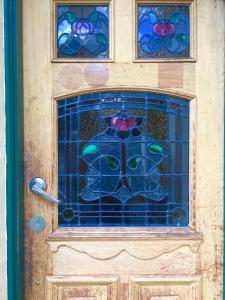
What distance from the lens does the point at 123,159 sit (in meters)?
2.26

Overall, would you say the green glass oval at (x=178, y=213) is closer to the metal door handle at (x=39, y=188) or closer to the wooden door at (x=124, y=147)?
the wooden door at (x=124, y=147)

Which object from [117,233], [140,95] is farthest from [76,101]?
[117,233]

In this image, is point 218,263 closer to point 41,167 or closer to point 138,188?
point 138,188

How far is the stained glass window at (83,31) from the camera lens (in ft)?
7.34

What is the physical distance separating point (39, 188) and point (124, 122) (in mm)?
550

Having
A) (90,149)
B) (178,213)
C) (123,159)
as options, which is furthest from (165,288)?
(90,149)

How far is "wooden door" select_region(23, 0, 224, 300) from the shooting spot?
2.23 meters

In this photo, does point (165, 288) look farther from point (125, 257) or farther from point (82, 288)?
point (82, 288)

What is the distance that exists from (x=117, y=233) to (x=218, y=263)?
1.79ft

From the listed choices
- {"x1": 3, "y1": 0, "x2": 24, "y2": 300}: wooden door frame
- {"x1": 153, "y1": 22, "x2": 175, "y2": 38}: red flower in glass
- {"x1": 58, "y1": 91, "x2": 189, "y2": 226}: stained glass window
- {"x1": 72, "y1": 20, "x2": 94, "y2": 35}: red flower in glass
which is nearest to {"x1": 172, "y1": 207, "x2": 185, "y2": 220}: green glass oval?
{"x1": 58, "y1": 91, "x2": 189, "y2": 226}: stained glass window

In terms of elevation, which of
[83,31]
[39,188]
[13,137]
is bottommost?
[39,188]

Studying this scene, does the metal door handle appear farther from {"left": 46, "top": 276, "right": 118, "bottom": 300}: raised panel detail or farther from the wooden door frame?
{"left": 46, "top": 276, "right": 118, "bottom": 300}: raised panel detail

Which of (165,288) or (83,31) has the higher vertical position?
(83,31)

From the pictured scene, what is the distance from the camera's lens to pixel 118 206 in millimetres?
2262
